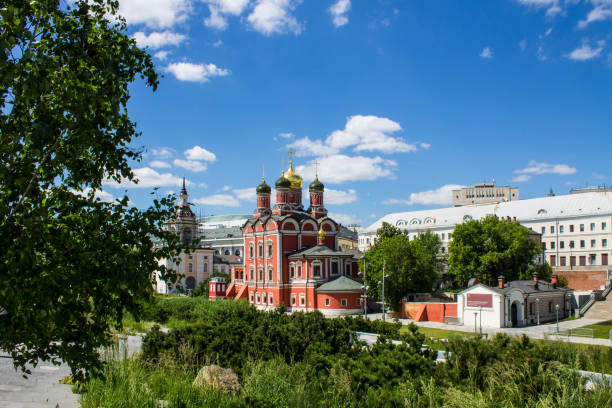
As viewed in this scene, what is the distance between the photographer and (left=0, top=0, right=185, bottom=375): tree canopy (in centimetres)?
460

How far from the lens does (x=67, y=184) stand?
5.87 metres

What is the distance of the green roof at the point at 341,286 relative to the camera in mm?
40781

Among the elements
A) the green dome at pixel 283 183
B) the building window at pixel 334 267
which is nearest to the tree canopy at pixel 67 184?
the building window at pixel 334 267

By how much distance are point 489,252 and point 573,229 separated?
2212 cm

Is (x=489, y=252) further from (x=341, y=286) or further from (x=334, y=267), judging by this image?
(x=334, y=267)

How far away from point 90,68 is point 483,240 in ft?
133

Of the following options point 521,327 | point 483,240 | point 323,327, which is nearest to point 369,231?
point 483,240

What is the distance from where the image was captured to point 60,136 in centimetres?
507

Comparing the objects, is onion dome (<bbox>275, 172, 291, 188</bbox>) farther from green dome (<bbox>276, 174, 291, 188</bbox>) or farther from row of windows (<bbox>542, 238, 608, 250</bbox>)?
row of windows (<bbox>542, 238, 608, 250</bbox>)

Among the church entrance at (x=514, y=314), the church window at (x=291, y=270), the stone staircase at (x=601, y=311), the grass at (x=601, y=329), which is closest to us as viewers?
the grass at (x=601, y=329)

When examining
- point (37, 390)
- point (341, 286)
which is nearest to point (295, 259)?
point (341, 286)

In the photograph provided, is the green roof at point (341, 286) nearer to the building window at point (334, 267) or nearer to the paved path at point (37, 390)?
the building window at point (334, 267)

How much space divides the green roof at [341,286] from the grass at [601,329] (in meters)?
16.2

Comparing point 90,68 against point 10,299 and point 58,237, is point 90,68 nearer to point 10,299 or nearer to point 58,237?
point 58,237
